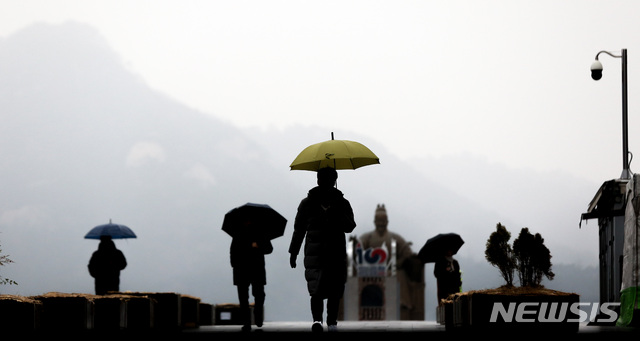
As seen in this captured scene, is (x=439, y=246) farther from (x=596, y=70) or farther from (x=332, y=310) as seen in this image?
(x=332, y=310)

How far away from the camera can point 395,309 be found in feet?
173

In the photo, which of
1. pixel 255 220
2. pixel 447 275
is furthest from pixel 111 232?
pixel 255 220

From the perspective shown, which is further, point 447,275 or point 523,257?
point 447,275

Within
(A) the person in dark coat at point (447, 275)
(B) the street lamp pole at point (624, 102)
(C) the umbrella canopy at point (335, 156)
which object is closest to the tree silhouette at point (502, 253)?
(C) the umbrella canopy at point (335, 156)

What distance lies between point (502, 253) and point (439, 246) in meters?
7.12

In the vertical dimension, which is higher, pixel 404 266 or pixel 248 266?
pixel 404 266

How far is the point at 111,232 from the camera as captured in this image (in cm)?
2691

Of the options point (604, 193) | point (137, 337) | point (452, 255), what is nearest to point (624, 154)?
point (604, 193)

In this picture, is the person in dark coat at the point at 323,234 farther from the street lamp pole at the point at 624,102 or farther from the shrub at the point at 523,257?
the street lamp pole at the point at 624,102

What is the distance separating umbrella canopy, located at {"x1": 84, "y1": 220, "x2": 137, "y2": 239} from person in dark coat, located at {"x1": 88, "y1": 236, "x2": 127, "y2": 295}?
1.09 metres

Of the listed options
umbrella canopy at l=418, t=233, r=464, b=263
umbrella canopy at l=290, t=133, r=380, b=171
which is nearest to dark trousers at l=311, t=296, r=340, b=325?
umbrella canopy at l=290, t=133, r=380, b=171

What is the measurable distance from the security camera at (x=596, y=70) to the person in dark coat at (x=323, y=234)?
11.3 m

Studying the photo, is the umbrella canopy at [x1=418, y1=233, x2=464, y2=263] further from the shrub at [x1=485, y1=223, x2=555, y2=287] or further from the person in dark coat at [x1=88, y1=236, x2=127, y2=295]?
the person in dark coat at [x1=88, y1=236, x2=127, y2=295]

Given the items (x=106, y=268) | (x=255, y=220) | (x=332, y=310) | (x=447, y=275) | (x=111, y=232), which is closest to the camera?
(x=332, y=310)
